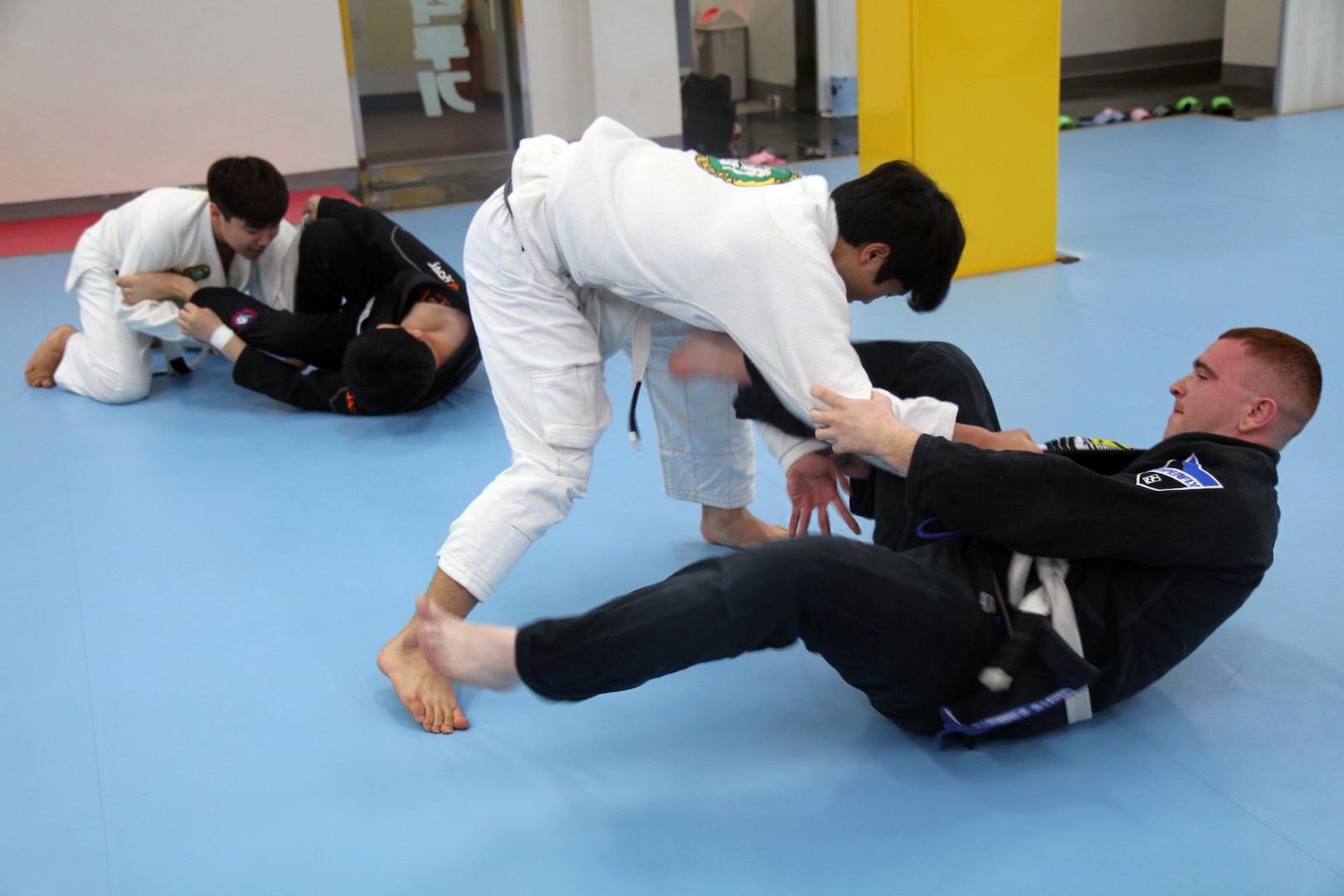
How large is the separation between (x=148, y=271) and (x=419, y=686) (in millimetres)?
2324

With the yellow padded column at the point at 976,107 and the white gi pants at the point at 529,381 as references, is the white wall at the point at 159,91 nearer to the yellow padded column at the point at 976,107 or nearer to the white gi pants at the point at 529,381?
the yellow padded column at the point at 976,107

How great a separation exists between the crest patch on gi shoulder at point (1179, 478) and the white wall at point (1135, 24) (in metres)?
9.08

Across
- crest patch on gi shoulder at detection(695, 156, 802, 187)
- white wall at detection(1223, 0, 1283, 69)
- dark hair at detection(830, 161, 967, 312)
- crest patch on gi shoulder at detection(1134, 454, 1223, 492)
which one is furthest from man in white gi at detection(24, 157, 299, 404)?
white wall at detection(1223, 0, 1283, 69)

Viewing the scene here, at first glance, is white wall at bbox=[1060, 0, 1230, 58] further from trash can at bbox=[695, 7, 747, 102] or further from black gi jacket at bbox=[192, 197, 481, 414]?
black gi jacket at bbox=[192, 197, 481, 414]

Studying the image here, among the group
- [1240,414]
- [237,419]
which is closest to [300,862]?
[1240,414]

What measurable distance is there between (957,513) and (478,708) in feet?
3.05

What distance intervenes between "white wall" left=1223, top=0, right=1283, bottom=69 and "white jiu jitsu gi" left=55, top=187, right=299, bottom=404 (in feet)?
23.3

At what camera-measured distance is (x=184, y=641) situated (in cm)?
244

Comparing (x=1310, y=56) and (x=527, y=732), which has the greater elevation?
(x=1310, y=56)

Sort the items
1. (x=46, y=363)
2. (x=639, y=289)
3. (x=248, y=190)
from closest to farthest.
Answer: (x=639, y=289)
(x=248, y=190)
(x=46, y=363)

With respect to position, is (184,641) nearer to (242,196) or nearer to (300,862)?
(300,862)

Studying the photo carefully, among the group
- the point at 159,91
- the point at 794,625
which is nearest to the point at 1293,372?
the point at 794,625

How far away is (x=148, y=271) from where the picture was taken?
12.7 feet

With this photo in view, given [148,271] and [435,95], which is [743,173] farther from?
[435,95]
